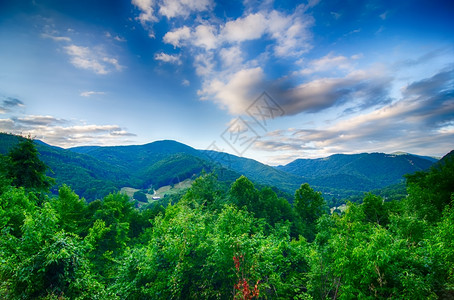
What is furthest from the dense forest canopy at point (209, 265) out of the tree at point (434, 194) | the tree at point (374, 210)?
the tree at point (374, 210)

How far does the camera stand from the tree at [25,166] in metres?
19.3

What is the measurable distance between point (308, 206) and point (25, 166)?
4508 centimetres

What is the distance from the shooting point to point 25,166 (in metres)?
20.0

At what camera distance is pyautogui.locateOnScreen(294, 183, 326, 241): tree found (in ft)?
118

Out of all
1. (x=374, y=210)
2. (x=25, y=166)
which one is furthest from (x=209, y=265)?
A: (x=374, y=210)

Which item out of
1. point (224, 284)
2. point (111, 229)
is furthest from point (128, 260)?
point (111, 229)

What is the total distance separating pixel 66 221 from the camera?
19969 millimetres

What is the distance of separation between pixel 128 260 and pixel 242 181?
30.2 m

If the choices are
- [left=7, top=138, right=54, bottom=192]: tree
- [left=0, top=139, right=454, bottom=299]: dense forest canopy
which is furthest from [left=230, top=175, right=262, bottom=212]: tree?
[left=7, top=138, right=54, bottom=192]: tree

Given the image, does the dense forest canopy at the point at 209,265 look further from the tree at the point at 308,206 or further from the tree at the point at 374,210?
the tree at the point at 308,206

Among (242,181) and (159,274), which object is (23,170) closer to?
(159,274)

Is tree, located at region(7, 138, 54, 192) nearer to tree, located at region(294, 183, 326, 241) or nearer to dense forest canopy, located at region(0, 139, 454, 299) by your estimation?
dense forest canopy, located at region(0, 139, 454, 299)

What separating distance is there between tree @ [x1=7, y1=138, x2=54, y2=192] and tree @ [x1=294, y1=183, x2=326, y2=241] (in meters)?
42.6

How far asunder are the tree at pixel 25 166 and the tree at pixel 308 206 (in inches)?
1677
